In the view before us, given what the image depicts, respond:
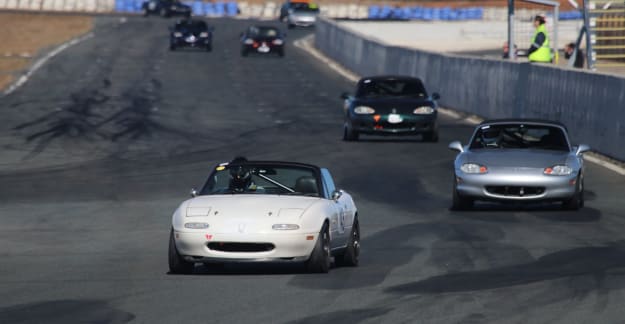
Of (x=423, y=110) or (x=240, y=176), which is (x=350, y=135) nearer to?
(x=423, y=110)

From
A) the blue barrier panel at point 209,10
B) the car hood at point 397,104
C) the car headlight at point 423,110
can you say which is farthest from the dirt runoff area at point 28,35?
the car headlight at point 423,110

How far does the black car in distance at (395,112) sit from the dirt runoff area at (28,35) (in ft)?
68.5

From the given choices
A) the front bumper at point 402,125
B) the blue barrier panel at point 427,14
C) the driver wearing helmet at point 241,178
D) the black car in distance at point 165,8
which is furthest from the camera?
the blue barrier panel at point 427,14

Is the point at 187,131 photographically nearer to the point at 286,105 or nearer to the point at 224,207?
the point at 286,105

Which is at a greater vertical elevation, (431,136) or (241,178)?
(241,178)

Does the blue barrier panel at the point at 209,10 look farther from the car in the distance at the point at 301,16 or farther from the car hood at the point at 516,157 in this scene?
the car hood at the point at 516,157

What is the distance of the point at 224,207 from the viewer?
12391 mm

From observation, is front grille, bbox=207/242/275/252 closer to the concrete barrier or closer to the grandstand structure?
the concrete barrier

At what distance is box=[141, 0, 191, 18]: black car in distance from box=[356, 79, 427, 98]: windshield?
6896 cm

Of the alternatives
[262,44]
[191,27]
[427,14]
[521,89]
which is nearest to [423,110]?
[521,89]

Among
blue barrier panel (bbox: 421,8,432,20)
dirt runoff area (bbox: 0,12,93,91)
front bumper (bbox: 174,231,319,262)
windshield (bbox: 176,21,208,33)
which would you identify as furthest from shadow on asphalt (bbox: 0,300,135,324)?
blue barrier panel (bbox: 421,8,432,20)

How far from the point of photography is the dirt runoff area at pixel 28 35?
186ft

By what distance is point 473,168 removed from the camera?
18.0 m

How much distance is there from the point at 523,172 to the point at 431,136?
440 inches
